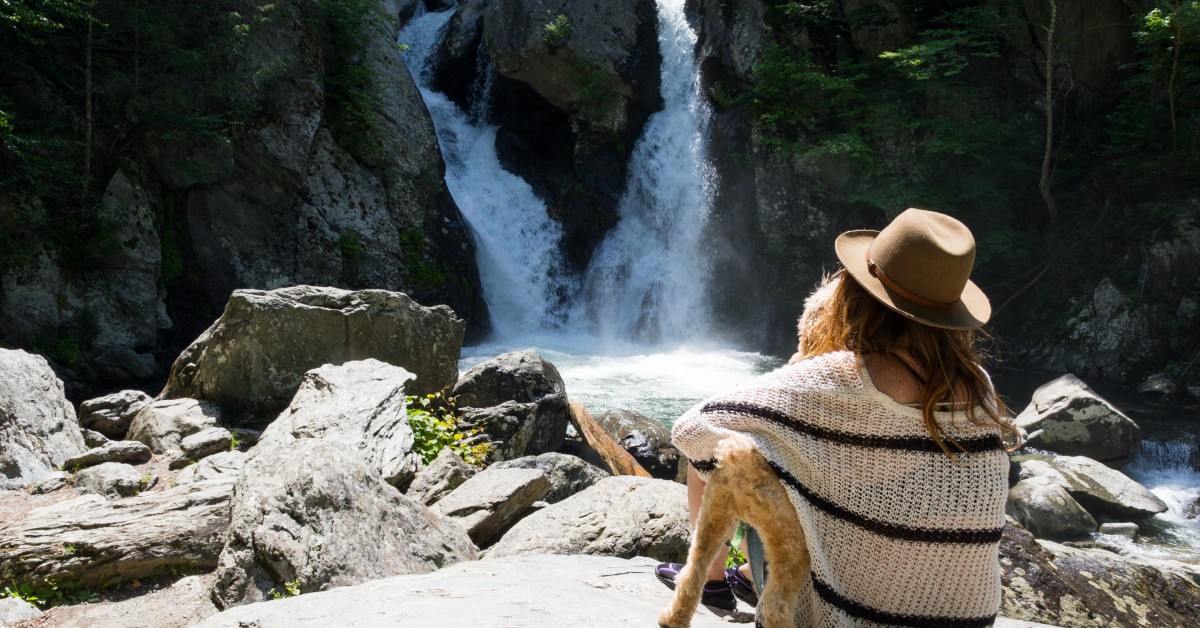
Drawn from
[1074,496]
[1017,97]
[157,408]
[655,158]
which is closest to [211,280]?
[157,408]

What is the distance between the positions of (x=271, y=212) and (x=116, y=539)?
12161mm

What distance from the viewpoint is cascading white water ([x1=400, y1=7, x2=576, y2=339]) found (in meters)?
18.9

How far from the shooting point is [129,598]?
414 cm

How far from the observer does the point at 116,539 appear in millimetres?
4297

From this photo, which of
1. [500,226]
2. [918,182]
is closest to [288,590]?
[918,182]

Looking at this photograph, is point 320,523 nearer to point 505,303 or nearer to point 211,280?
point 211,280

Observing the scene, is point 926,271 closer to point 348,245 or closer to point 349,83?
point 348,245

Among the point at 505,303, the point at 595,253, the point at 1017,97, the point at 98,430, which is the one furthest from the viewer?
the point at 595,253

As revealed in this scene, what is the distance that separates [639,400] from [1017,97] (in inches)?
430

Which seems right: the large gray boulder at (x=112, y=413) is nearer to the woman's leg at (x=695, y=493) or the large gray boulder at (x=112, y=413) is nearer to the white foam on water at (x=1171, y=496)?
the woman's leg at (x=695, y=493)

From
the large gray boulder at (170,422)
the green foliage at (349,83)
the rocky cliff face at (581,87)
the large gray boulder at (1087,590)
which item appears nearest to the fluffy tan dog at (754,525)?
the large gray boulder at (1087,590)

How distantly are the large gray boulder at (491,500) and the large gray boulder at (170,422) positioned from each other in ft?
10.4

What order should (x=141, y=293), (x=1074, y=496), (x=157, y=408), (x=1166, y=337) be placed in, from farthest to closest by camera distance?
1. (x=1166, y=337)
2. (x=141, y=293)
3. (x=1074, y=496)
4. (x=157, y=408)

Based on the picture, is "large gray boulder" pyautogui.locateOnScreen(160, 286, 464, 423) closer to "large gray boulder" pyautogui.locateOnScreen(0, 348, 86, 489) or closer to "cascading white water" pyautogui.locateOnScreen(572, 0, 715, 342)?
"large gray boulder" pyautogui.locateOnScreen(0, 348, 86, 489)
